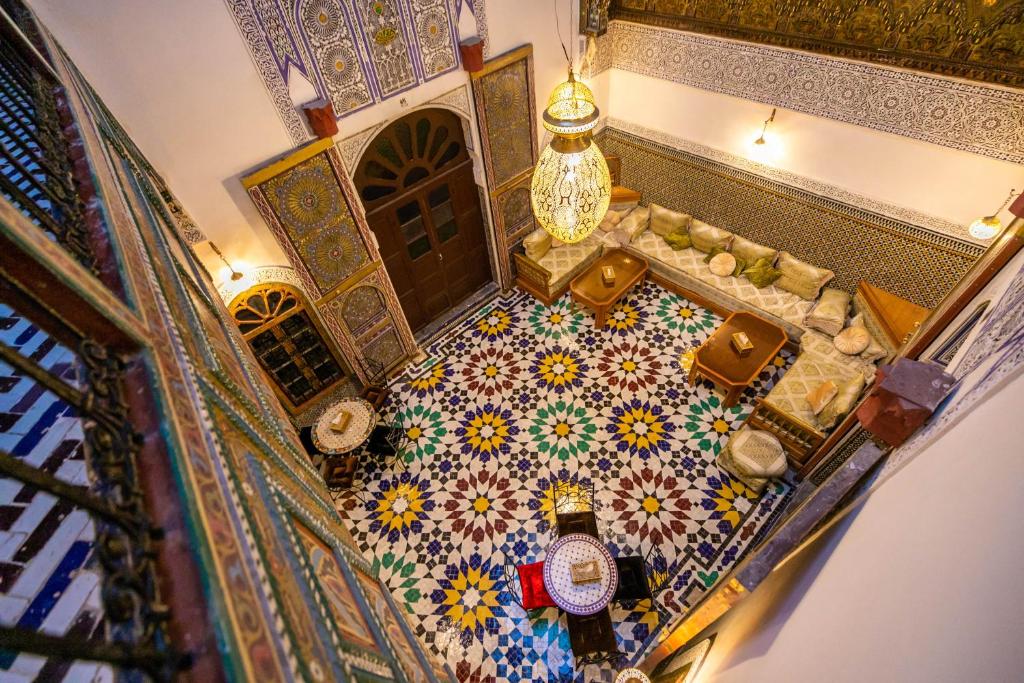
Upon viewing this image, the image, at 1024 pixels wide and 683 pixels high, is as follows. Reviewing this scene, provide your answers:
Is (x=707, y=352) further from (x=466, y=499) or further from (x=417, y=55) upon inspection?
(x=417, y=55)

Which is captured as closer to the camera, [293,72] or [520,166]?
[293,72]

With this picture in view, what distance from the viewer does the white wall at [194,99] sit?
2.13m

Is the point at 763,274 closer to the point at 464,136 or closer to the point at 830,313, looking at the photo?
the point at 830,313

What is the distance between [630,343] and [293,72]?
11.5ft

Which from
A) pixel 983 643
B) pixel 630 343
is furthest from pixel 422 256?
pixel 983 643

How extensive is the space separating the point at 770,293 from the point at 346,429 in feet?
13.2

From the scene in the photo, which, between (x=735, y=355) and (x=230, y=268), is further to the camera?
(x=735, y=355)

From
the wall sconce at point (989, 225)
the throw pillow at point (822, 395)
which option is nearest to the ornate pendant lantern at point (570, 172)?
the throw pillow at point (822, 395)

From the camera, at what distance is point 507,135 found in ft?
13.5

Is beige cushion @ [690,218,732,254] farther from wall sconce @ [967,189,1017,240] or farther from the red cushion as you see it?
the red cushion

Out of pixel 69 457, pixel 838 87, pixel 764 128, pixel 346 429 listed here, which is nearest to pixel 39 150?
pixel 69 457

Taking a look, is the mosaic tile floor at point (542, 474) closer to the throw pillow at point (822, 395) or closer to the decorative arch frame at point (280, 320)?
the throw pillow at point (822, 395)

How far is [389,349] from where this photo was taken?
4.36 m

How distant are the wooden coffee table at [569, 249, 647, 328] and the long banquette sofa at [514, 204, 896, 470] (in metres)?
0.17
